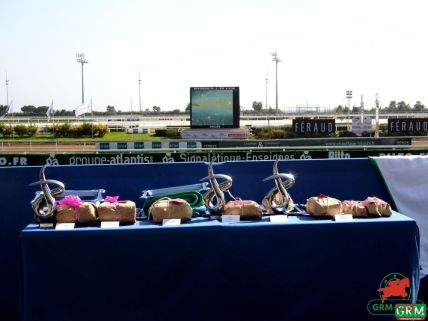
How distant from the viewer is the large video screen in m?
32.7

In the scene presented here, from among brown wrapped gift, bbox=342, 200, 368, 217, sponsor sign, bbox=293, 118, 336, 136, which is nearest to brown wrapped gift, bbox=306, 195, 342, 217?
brown wrapped gift, bbox=342, 200, 368, 217

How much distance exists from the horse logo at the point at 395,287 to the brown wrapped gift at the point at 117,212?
184cm

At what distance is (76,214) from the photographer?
4.16 metres

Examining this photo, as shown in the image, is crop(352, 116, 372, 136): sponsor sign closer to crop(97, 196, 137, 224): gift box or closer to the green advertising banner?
the green advertising banner

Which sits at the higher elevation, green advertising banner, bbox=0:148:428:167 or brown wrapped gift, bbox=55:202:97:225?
brown wrapped gift, bbox=55:202:97:225

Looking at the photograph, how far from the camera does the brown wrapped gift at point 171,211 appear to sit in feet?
13.8

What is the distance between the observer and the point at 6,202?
5.18 metres

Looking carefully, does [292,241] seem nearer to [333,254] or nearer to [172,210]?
[333,254]

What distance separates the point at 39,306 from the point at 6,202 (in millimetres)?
1442

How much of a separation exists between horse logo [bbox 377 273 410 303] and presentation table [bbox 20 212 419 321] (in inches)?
1.5

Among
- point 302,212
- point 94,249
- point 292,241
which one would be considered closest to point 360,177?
point 302,212

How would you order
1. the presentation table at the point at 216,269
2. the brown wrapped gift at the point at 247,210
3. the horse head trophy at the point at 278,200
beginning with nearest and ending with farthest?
1. the presentation table at the point at 216,269
2. the brown wrapped gift at the point at 247,210
3. the horse head trophy at the point at 278,200

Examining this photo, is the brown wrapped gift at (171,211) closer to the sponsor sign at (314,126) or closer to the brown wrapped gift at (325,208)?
the brown wrapped gift at (325,208)

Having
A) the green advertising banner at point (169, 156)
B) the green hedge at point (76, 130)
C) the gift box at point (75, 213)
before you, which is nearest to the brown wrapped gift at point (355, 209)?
the gift box at point (75, 213)
